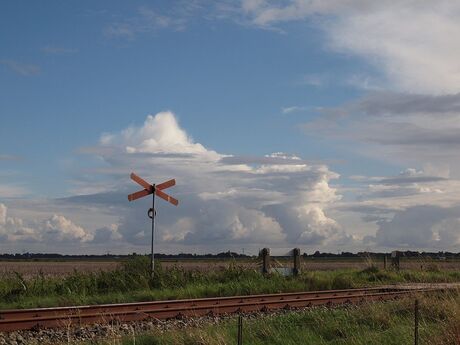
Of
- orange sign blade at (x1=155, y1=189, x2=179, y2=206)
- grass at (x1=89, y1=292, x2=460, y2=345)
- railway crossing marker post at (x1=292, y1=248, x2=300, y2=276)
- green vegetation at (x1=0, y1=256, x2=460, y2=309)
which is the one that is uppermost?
orange sign blade at (x1=155, y1=189, x2=179, y2=206)

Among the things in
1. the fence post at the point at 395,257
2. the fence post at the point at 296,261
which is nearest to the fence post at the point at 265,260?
the fence post at the point at 296,261

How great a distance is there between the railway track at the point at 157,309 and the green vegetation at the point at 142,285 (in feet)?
8.49

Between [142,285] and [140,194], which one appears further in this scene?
[140,194]

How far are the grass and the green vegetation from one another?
23.7 feet

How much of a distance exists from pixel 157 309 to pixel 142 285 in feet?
22.1

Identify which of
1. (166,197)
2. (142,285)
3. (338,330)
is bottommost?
(338,330)

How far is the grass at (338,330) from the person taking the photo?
12.6 meters

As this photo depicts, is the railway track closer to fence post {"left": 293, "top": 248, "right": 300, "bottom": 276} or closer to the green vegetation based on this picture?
the green vegetation

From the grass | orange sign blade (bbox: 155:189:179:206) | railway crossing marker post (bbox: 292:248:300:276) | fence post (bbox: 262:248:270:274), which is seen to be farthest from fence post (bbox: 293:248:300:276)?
the grass

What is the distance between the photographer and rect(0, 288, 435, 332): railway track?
629 inches

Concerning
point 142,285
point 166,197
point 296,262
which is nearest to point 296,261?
point 296,262

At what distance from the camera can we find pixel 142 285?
24.7 meters

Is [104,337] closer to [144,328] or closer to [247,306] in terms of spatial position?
[144,328]

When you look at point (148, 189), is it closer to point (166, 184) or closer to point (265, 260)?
point (166, 184)
